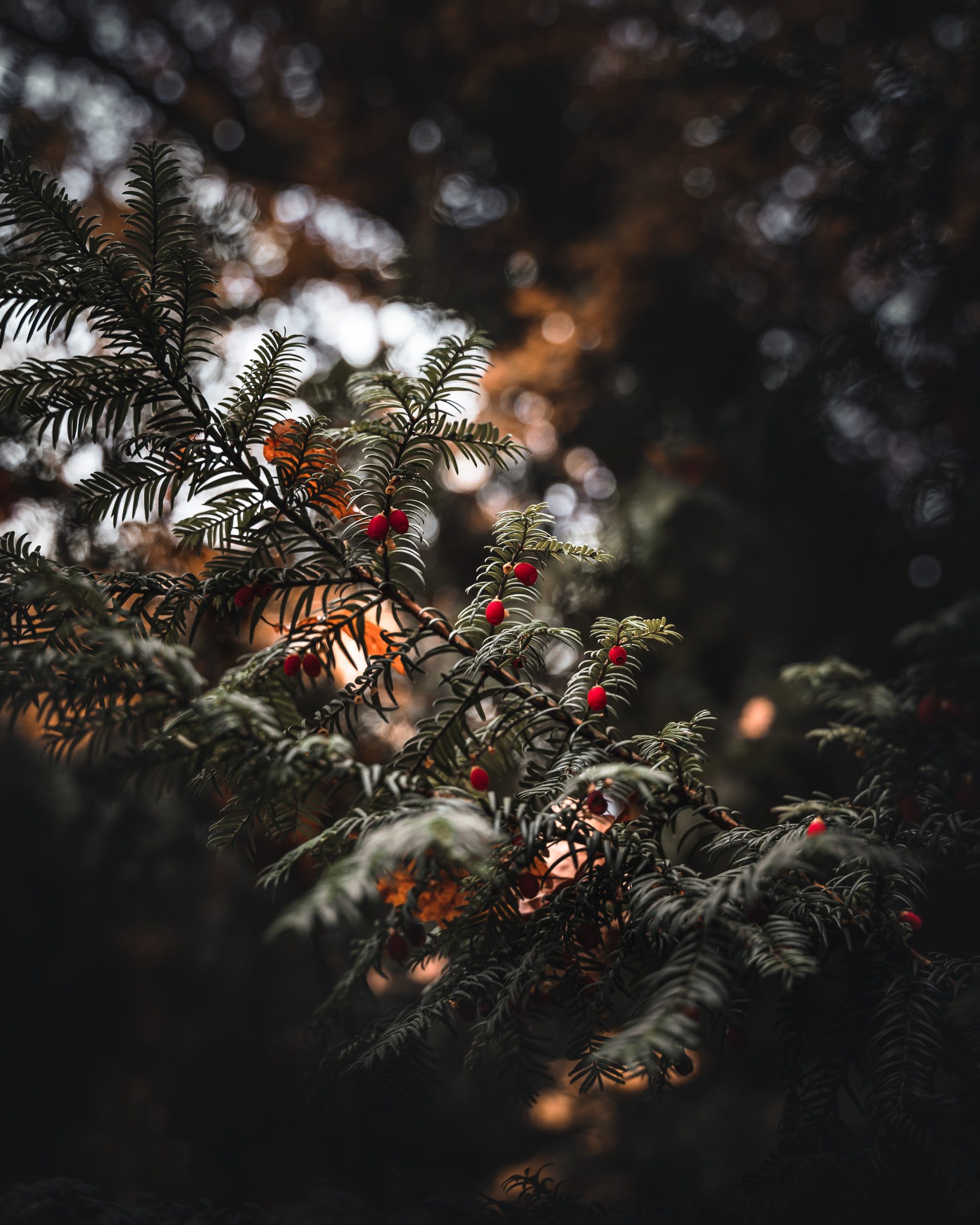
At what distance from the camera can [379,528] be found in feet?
1.47

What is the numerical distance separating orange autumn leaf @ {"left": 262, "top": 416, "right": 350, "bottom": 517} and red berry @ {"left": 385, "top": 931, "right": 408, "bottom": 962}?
0.28 meters

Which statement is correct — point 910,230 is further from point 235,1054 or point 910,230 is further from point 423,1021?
point 235,1054

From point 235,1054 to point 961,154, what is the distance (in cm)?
180

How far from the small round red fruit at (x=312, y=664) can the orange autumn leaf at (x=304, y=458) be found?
106 mm

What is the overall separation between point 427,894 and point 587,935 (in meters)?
0.10

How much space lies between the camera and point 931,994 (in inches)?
16.4

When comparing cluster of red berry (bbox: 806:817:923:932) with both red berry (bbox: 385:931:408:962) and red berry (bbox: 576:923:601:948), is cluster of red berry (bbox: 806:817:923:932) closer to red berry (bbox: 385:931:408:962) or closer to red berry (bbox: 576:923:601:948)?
red berry (bbox: 576:923:601:948)

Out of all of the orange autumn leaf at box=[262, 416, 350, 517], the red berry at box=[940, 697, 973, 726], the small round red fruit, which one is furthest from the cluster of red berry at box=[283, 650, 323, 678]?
the red berry at box=[940, 697, 973, 726]

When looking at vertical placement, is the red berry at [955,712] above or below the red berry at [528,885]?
above

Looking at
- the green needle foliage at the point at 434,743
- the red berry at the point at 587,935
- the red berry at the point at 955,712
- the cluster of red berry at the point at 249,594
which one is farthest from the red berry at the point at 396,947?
the red berry at the point at 955,712

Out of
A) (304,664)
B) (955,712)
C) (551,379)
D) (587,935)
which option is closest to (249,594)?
(304,664)

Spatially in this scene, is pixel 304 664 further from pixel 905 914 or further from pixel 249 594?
pixel 905 914

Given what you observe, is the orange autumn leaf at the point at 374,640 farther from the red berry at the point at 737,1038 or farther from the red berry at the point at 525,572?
the red berry at the point at 737,1038

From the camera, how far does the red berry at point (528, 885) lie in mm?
408
